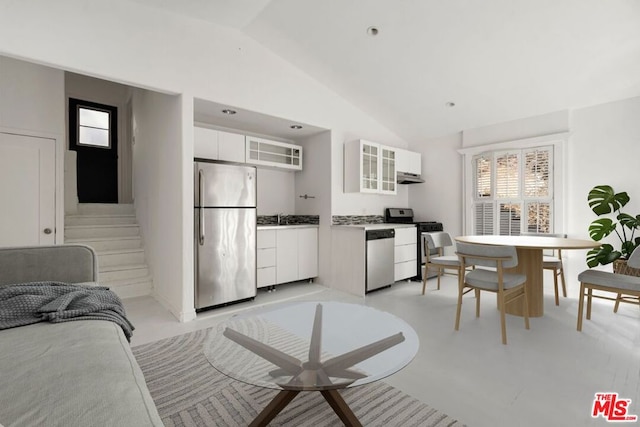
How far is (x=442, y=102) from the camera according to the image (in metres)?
4.31

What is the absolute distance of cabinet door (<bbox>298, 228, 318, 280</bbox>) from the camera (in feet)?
14.6

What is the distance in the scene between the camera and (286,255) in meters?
4.28

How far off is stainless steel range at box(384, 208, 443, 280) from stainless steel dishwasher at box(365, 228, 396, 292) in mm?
683

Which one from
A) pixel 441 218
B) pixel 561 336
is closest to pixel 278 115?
pixel 441 218

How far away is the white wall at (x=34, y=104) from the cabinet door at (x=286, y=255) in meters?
2.57

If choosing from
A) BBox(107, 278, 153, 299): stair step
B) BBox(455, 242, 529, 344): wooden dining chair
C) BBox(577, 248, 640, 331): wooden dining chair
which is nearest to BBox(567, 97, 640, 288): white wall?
BBox(577, 248, 640, 331): wooden dining chair

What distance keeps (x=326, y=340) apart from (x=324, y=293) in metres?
2.59

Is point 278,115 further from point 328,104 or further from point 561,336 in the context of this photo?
point 561,336

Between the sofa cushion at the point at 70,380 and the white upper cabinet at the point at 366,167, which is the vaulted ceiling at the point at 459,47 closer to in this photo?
the white upper cabinet at the point at 366,167

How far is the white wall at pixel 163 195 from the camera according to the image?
3173mm

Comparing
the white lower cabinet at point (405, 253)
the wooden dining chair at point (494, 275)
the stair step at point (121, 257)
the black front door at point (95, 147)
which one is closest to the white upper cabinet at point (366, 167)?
the white lower cabinet at point (405, 253)

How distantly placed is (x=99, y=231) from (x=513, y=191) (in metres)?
6.00

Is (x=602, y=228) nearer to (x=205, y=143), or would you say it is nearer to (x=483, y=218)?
(x=483, y=218)

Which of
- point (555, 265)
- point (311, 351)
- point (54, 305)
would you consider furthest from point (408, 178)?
point (54, 305)
